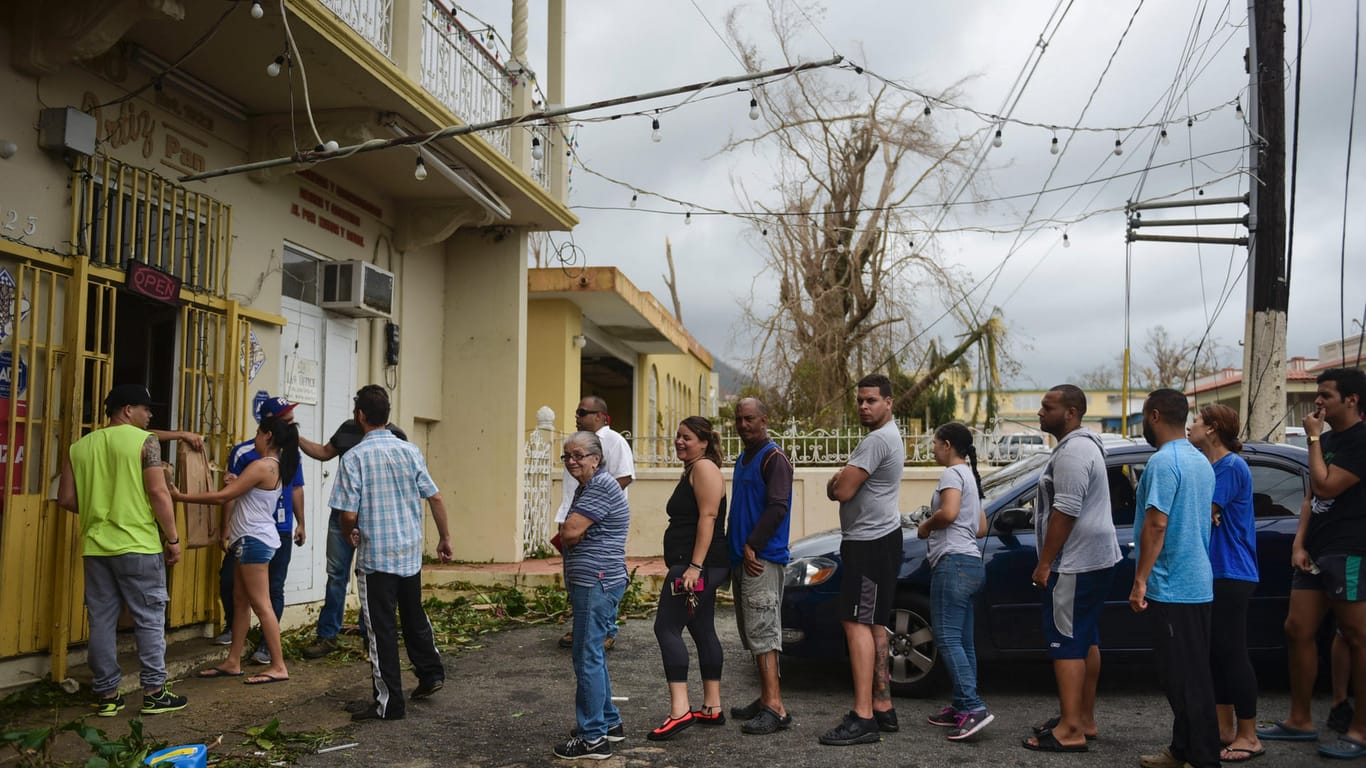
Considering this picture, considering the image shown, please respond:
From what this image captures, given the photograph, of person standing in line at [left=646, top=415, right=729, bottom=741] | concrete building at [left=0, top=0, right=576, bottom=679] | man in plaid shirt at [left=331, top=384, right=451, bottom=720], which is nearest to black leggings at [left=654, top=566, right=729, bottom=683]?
person standing in line at [left=646, top=415, right=729, bottom=741]

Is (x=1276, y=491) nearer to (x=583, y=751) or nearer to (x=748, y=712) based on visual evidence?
(x=748, y=712)

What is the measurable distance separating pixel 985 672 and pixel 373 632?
428 cm

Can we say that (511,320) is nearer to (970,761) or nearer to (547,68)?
(547,68)

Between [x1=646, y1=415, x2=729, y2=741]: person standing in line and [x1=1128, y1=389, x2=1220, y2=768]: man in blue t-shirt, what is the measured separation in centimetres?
206

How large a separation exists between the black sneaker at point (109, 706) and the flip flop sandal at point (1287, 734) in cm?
620

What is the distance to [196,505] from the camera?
6598 millimetres

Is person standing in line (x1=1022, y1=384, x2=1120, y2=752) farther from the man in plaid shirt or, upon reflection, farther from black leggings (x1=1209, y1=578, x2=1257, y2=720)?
the man in plaid shirt

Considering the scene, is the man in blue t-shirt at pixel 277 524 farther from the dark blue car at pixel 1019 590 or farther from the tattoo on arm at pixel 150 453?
the dark blue car at pixel 1019 590

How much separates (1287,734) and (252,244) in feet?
25.8

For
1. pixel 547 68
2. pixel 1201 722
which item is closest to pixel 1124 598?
pixel 1201 722

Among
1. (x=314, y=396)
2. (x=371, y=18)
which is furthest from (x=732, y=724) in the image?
(x=371, y=18)

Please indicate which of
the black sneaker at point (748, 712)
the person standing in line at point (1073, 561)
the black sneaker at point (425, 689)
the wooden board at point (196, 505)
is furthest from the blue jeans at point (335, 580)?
the person standing in line at point (1073, 561)

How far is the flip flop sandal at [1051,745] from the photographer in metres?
5.23

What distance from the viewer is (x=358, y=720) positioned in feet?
18.8
